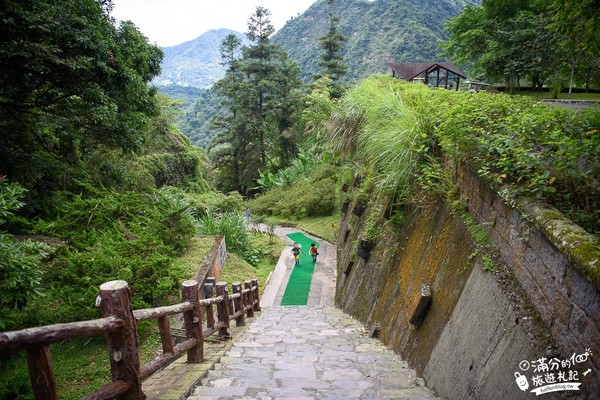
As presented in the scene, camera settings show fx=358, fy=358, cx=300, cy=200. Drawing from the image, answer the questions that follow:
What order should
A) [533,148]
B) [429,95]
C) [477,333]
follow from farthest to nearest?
[429,95] → [533,148] → [477,333]

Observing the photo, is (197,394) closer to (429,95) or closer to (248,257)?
(429,95)

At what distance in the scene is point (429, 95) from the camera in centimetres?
599

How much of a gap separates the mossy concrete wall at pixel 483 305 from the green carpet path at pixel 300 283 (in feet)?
22.2

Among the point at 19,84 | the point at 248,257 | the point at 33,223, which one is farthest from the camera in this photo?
the point at 248,257

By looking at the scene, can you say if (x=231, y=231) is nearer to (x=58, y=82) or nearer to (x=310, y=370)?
(x=58, y=82)

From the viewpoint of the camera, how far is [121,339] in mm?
2242

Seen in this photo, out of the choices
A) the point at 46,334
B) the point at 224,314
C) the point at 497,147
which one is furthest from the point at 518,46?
the point at 46,334

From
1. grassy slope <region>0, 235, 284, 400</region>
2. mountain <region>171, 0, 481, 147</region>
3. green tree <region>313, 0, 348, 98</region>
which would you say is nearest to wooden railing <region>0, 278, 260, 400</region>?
grassy slope <region>0, 235, 284, 400</region>

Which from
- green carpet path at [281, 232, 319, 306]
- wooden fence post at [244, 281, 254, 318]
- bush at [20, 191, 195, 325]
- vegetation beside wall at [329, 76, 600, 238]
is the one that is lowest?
green carpet path at [281, 232, 319, 306]

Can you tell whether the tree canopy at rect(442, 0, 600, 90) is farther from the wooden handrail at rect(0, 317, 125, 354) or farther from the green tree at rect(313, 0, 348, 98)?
the green tree at rect(313, 0, 348, 98)

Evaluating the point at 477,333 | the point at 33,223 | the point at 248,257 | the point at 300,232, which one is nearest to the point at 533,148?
the point at 477,333

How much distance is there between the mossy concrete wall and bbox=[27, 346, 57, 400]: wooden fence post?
8.07ft

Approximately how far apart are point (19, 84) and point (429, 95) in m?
7.21

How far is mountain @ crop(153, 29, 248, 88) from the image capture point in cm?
14788
